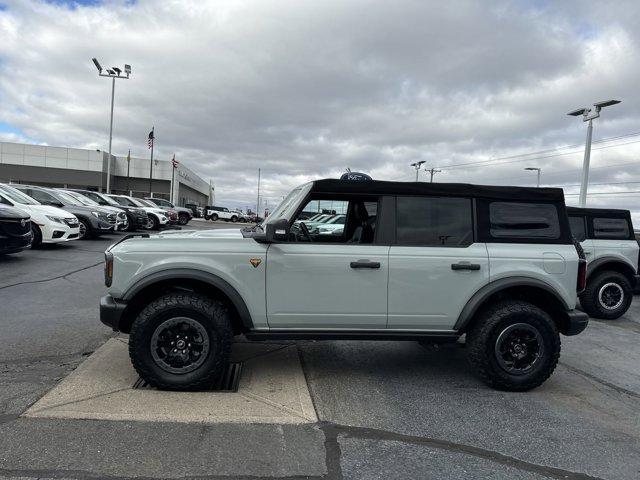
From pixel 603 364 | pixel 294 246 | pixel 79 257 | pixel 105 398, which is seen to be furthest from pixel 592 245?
pixel 79 257

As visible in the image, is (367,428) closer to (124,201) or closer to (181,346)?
(181,346)

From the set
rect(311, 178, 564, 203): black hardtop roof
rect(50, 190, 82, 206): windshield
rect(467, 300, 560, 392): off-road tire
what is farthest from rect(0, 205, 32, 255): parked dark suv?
rect(467, 300, 560, 392): off-road tire

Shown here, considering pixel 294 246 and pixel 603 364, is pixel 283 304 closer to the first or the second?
pixel 294 246

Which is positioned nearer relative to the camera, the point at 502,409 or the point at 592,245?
the point at 502,409

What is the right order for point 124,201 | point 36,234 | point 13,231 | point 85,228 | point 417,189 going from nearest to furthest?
point 417,189, point 13,231, point 36,234, point 85,228, point 124,201

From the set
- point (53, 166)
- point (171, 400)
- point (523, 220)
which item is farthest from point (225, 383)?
point (53, 166)

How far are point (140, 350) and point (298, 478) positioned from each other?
69.2 inches

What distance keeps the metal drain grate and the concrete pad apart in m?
0.05

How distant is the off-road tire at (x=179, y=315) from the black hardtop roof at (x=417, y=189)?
1408 mm

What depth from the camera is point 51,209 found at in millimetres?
12258

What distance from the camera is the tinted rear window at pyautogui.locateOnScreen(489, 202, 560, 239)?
4266mm

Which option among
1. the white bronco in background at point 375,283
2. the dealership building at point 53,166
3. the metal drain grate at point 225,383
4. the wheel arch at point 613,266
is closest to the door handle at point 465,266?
the white bronco in background at point 375,283

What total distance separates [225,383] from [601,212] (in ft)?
23.7

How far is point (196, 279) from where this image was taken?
3865 mm
